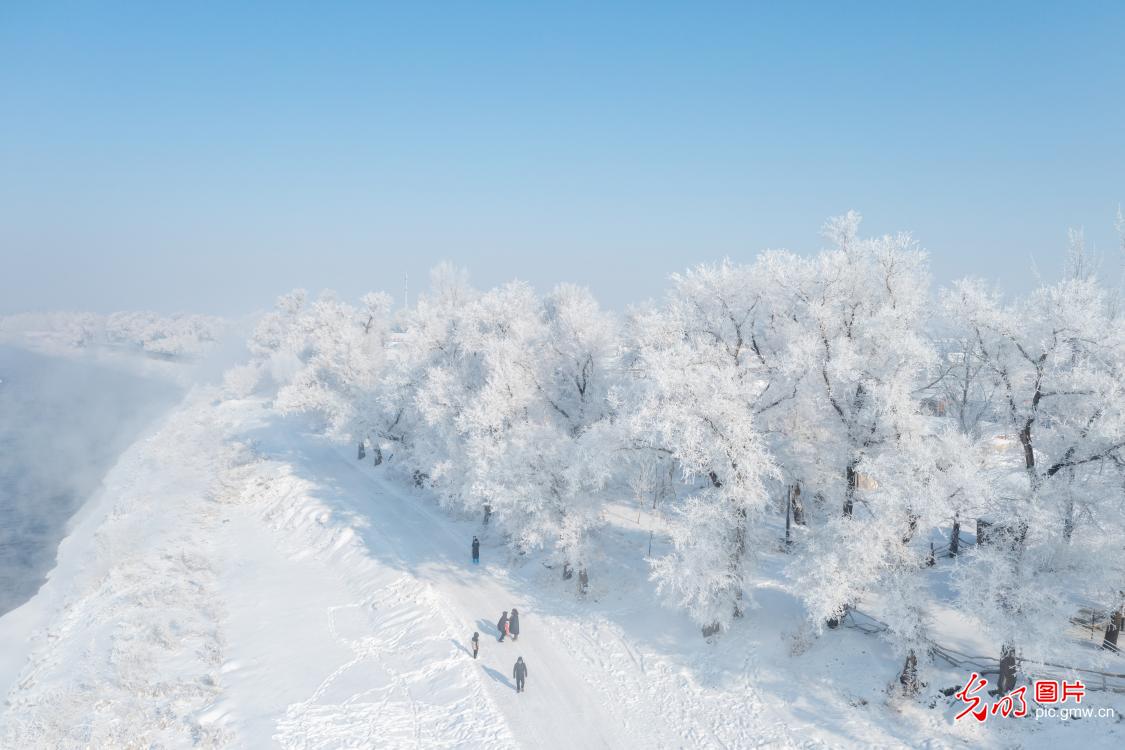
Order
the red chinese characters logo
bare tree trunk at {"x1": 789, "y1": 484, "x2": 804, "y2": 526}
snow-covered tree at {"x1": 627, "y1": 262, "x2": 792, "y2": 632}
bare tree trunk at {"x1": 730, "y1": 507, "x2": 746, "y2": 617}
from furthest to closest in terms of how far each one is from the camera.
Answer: bare tree trunk at {"x1": 789, "y1": 484, "x2": 804, "y2": 526}
bare tree trunk at {"x1": 730, "y1": 507, "x2": 746, "y2": 617}
snow-covered tree at {"x1": 627, "y1": 262, "x2": 792, "y2": 632}
the red chinese characters logo

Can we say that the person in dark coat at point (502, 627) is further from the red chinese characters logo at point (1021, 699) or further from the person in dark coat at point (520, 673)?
the red chinese characters logo at point (1021, 699)

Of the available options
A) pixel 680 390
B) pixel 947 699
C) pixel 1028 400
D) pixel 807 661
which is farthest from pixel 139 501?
pixel 1028 400

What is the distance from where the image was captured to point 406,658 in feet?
73.5

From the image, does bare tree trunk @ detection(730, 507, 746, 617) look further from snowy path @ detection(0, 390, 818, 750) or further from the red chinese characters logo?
the red chinese characters logo

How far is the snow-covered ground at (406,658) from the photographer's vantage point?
1825 centimetres

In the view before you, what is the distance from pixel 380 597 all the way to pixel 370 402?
1995cm

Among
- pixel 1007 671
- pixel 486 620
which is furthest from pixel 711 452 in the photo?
pixel 486 620

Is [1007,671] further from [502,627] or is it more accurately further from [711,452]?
[502,627]

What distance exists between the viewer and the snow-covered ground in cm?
1825

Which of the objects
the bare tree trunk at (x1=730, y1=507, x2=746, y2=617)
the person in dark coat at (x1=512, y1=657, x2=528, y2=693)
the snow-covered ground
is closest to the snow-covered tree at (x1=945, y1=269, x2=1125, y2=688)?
the snow-covered ground

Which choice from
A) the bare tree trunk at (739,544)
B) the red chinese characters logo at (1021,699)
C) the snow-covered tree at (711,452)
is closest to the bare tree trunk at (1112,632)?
the red chinese characters logo at (1021,699)

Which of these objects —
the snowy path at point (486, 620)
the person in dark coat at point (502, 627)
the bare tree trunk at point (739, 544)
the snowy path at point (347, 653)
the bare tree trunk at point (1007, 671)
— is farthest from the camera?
the person in dark coat at point (502, 627)

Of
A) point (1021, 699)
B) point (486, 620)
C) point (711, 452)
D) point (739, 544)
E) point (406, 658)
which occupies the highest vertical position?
point (711, 452)

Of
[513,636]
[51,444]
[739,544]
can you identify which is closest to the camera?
[739,544]
